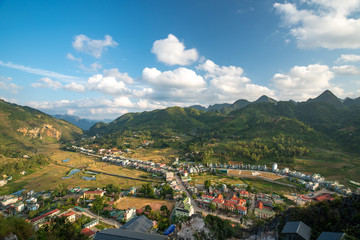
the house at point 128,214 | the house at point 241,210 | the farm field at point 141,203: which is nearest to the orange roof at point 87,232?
the house at point 128,214

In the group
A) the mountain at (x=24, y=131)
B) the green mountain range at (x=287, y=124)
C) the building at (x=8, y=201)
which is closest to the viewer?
the building at (x=8, y=201)

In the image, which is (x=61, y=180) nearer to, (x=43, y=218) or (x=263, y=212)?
(x=43, y=218)

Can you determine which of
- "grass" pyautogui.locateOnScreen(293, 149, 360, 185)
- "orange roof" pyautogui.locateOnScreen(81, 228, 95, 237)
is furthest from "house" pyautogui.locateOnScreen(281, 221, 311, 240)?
"grass" pyautogui.locateOnScreen(293, 149, 360, 185)

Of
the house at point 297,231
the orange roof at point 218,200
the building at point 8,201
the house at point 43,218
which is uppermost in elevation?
the house at point 297,231

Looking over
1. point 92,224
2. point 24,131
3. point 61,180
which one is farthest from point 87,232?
point 24,131

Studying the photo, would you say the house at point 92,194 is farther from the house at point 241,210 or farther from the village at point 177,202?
the house at point 241,210

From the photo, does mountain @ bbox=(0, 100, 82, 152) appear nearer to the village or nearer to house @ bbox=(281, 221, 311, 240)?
the village

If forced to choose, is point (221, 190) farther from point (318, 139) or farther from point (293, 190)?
point (318, 139)
